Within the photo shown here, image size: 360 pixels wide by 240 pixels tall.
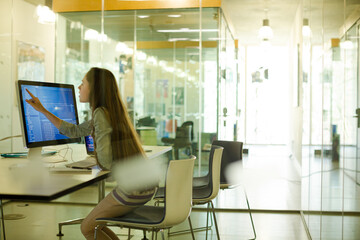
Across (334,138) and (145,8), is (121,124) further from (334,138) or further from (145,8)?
(145,8)

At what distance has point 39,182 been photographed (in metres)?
2.26

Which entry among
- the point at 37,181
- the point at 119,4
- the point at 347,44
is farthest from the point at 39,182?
the point at 119,4

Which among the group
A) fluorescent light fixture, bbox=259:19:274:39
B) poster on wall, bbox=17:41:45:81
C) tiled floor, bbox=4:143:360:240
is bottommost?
tiled floor, bbox=4:143:360:240

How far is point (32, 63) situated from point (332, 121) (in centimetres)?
395

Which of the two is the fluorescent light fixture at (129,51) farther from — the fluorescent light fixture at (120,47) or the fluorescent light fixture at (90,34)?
the fluorescent light fixture at (90,34)

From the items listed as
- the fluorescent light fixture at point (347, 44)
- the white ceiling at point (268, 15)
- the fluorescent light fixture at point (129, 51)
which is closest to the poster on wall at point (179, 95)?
the fluorescent light fixture at point (129, 51)

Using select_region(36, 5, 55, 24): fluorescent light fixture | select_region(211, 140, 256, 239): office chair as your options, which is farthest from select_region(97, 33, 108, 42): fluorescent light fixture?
select_region(211, 140, 256, 239): office chair

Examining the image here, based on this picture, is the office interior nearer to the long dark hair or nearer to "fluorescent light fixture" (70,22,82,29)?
"fluorescent light fixture" (70,22,82,29)

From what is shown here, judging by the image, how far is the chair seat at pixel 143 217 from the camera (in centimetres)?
256

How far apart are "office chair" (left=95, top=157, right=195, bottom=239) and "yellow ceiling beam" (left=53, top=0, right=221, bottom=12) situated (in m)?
3.09

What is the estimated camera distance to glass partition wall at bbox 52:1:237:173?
5.29 m

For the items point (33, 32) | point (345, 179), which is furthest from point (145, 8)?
point (345, 179)

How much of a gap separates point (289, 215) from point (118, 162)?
9.84 feet

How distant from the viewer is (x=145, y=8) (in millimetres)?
5457
